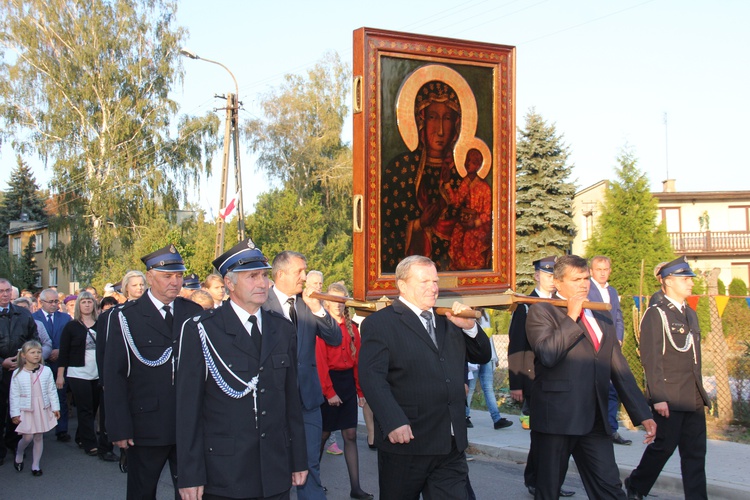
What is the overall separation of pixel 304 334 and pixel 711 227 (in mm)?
40176

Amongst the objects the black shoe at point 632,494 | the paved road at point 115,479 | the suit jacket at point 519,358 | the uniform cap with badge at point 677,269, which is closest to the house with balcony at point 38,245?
the paved road at point 115,479

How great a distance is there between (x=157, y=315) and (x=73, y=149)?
29863 mm

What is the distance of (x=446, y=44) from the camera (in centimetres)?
691

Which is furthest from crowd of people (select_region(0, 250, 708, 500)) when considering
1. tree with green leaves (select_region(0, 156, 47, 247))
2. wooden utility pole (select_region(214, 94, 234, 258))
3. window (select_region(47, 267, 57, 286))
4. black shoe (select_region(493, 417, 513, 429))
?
tree with green leaves (select_region(0, 156, 47, 247))

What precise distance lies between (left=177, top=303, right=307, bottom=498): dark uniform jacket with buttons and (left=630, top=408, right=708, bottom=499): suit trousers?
3338 millimetres

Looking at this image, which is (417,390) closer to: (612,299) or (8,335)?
(612,299)

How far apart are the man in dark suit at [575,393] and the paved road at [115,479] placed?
1.90 m

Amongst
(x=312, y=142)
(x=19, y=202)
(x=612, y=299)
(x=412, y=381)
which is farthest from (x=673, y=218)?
(x=19, y=202)

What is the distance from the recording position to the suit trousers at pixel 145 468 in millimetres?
5324

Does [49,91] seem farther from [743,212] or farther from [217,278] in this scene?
[743,212]

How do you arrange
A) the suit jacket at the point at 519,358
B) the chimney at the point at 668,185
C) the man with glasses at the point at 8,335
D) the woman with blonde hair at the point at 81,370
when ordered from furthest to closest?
the chimney at the point at 668,185 < the woman with blonde hair at the point at 81,370 < the man with glasses at the point at 8,335 < the suit jacket at the point at 519,358

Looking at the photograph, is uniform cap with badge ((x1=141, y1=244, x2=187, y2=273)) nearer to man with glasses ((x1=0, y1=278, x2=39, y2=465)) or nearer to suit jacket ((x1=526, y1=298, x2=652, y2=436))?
suit jacket ((x1=526, y1=298, x2=652, y2=436))

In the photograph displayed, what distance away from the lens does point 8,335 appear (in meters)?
9.64

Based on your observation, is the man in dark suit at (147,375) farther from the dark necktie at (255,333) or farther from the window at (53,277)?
the window at (53,277)
